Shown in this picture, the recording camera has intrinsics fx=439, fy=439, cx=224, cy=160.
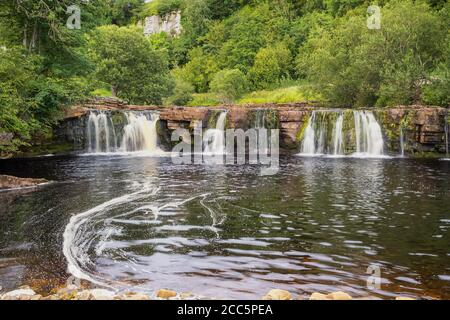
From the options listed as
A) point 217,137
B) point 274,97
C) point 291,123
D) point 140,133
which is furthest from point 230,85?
point 291,123

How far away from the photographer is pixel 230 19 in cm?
9062

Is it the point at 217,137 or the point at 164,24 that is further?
the point at 164,24

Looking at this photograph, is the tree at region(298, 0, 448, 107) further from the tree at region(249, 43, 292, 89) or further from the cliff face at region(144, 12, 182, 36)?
the cliff face at region(144, 12, 182, 36)

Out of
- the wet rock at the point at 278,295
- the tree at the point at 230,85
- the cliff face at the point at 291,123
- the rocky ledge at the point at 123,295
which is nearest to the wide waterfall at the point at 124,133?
the cliff face at the point at 291,123

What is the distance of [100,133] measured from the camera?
1487 inches

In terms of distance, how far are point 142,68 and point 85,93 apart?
22308 mm

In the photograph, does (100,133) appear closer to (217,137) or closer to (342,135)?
(217,137)

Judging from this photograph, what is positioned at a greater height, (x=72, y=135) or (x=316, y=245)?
(x=72, y=135)

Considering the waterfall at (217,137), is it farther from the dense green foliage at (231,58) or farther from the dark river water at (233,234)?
the dark river water at (233,234)

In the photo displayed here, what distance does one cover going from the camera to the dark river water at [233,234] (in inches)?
327

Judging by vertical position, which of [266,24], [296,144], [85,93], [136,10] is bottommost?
[296,144]

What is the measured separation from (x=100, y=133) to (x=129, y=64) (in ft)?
67.3

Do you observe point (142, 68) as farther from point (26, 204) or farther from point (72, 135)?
point (26, 204)

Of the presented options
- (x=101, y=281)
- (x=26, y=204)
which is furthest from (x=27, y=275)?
(x=26, y=204)
